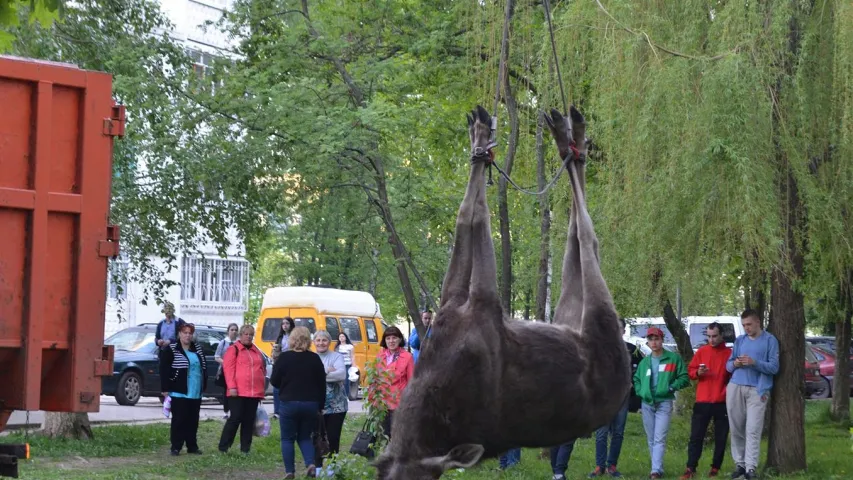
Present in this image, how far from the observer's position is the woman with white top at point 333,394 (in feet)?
46.2

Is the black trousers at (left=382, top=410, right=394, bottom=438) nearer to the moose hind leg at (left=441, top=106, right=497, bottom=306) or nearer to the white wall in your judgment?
the moose hind leg at (left=441, top=106, right=497, bottom=306)

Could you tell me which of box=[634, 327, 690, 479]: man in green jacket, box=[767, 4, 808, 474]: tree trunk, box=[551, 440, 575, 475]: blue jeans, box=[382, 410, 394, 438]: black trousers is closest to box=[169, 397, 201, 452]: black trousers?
box=[382, 410, 394, 438]: black trousers

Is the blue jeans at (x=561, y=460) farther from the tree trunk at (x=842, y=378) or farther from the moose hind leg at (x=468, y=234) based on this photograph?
the tree trunk at (x=842, y=378)

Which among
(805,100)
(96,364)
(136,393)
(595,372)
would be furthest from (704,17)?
(136,393)

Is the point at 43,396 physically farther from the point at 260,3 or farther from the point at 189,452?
the point at 260,3

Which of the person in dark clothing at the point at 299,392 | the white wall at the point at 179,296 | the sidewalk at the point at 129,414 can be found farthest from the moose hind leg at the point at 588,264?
the white wall at the point at 179,296

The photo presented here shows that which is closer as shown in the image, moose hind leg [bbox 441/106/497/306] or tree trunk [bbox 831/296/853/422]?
moose hind leg [bbox 441/106/497/306]

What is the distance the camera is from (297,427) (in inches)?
526

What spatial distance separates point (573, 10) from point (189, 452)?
8.57m

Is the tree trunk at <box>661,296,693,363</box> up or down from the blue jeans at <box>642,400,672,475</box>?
up

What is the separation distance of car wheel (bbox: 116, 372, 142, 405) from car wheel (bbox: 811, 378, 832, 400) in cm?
1854

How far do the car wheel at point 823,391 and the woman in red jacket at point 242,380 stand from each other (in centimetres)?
2075

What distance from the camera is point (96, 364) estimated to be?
25.8ft

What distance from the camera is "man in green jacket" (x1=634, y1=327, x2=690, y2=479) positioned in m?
13.5
